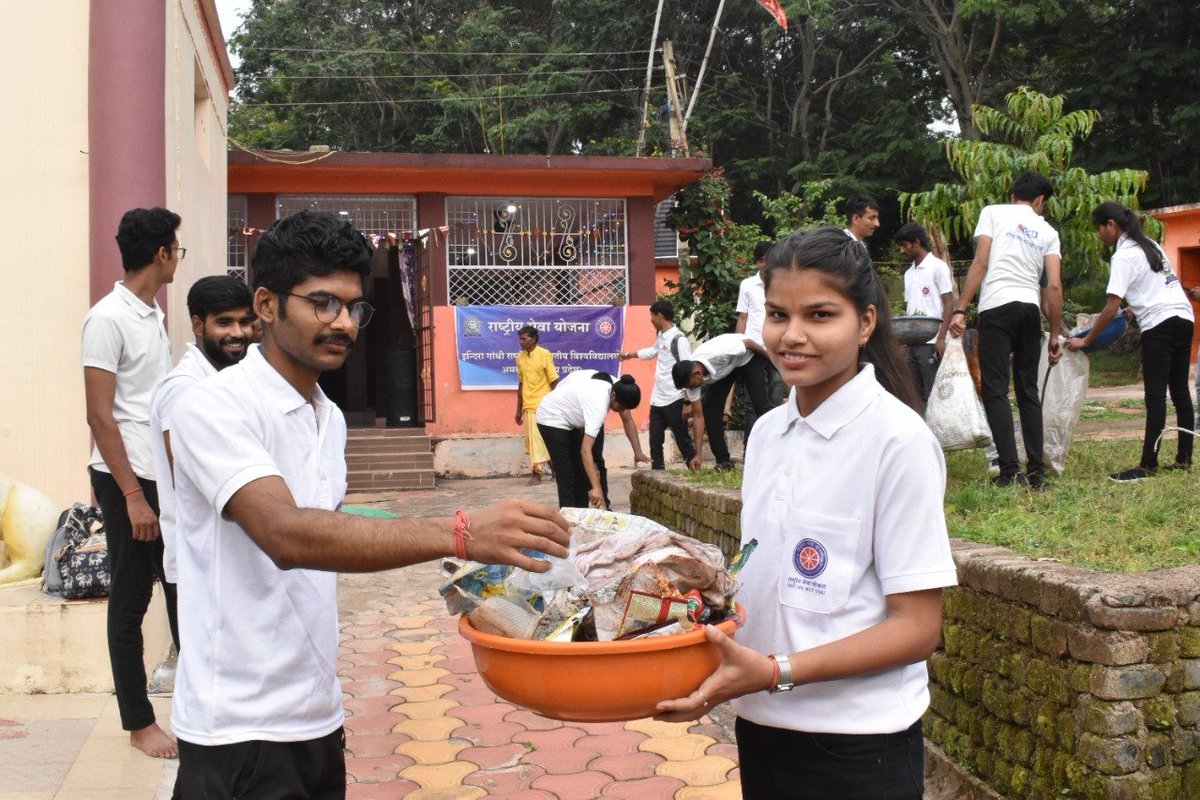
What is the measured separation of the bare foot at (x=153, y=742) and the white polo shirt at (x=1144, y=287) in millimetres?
5171

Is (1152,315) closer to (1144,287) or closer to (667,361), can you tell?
(1144,287)

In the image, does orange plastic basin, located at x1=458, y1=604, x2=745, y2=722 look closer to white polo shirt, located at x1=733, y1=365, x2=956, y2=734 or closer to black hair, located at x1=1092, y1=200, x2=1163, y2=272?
→ white polo shirt, located at x1=733, y1=365, x2=956, y2=734

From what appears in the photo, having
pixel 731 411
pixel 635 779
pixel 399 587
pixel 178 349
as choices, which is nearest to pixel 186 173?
pixel 178 349

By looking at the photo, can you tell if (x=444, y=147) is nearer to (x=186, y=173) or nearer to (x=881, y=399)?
(x=186, y=173)

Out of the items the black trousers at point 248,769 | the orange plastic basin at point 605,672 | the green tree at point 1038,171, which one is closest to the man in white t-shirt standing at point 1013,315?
the orange plastic basin at point 605,672

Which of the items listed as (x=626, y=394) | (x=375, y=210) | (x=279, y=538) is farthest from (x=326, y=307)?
(x=375, y=210)

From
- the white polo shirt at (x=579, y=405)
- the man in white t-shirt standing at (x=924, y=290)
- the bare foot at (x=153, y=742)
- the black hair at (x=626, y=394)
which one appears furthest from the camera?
the black hair at (x=626, y=394)

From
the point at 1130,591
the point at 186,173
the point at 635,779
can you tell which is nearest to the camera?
the point at 1130,591

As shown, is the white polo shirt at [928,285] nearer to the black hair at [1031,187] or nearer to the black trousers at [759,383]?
the black hair at [1031,187]

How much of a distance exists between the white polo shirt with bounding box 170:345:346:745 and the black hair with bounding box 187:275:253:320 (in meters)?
1.75

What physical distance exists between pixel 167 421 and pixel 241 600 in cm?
107

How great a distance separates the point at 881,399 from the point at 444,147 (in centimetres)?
2613

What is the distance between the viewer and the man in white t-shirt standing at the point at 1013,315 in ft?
18.9

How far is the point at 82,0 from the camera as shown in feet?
19.0
